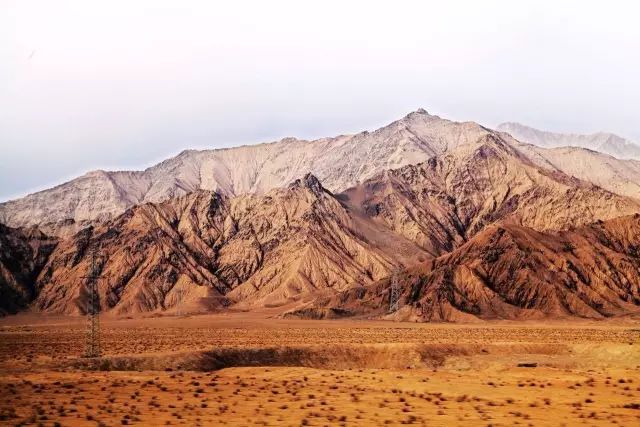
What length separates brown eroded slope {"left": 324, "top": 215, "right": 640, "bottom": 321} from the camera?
434 feet

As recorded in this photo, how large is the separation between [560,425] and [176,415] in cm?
1554

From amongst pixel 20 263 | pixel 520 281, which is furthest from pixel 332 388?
pixel 20 263

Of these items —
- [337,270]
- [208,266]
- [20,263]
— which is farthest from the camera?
[208,266]

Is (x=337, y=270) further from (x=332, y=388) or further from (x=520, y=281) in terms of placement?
(x=332, y=388)

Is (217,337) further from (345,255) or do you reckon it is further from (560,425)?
(345,255)

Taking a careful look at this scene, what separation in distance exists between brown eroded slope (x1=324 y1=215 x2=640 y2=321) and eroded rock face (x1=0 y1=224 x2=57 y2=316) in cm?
7952

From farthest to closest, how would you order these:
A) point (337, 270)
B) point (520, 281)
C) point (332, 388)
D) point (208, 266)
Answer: point (208, 266), point (337, 270), point (520, 281), point (332, 388)

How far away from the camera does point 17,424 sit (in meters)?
25.3

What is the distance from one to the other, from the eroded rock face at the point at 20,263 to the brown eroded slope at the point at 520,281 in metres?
79.5

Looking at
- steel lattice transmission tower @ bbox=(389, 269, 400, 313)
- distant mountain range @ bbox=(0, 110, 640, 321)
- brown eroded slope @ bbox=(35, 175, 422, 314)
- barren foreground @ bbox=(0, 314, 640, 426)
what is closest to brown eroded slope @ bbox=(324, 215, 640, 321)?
distant mountain range @ bbox=(0, 110, 640, 321)

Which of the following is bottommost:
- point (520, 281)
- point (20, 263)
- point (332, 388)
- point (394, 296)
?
point (394, 296)

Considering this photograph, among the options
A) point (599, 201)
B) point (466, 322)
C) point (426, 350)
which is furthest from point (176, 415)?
point (599, 201)

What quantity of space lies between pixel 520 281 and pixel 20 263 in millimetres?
127924

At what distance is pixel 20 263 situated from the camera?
602 feet
